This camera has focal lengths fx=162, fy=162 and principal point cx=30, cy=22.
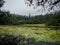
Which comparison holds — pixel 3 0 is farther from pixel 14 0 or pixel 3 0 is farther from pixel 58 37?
pixel 58 37

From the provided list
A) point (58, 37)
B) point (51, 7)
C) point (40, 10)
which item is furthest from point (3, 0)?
point (58, 37)

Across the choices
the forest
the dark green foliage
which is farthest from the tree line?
the dark green foliage

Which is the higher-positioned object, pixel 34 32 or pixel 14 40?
pixel 34 32

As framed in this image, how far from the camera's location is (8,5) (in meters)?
3.91

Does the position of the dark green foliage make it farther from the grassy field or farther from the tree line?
the tree line

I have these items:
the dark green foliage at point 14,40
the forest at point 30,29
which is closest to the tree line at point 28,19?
the forest at point 30,29

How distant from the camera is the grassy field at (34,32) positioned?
3580 mm

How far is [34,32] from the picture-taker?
12.1 feet

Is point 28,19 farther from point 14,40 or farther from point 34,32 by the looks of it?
point 14,40

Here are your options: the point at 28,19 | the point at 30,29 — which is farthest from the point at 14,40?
the point at 28,19

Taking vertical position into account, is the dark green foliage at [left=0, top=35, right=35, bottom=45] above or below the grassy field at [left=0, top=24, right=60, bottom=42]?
below

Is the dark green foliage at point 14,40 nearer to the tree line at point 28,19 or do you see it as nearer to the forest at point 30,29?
the forest at point 30,29

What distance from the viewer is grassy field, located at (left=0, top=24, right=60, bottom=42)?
358cm


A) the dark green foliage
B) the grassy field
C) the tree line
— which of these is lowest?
the dark green foliage
